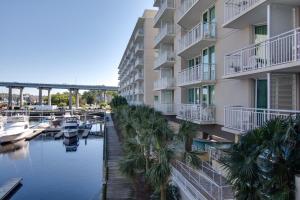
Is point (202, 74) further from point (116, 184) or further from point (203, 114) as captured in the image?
point (116, 184)

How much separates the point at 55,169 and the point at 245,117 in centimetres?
2329

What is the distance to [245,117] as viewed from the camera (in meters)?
10.5

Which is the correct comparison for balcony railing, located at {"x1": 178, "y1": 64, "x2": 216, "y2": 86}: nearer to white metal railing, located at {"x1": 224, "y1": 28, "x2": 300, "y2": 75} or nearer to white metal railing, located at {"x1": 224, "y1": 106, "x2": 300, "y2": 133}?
white metal railing, located at {"x1": 224, "y1": 28, "x2": 300, "y2": 75}

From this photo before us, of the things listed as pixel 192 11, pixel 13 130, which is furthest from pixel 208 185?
pixel 13 130

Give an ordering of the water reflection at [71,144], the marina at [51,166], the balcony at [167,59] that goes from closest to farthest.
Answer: the marina at [51,166]
the balcony at [167,59]
the water reflection at [71,144]

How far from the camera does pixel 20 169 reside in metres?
27.4

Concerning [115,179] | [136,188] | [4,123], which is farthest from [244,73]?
[4,123]

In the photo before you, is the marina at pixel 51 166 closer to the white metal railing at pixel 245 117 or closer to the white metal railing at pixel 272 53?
the white metal railing at pixel 245 117

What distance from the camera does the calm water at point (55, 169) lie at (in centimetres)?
2069

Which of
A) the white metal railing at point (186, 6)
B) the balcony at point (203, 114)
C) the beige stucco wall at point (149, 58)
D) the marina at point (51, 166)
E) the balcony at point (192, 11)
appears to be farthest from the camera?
the beige stucco wall at point (149, 58)

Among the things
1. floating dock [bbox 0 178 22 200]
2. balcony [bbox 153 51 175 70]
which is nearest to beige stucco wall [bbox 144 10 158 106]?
balcony [bbox 153 51 175 70]

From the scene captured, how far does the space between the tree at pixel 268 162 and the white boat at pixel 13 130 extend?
41.3 meters

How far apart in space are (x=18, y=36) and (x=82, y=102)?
8414cm

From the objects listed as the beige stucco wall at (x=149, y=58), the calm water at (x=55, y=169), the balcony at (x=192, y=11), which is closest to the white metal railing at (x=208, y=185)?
the calm water at (x=55, y=169)
